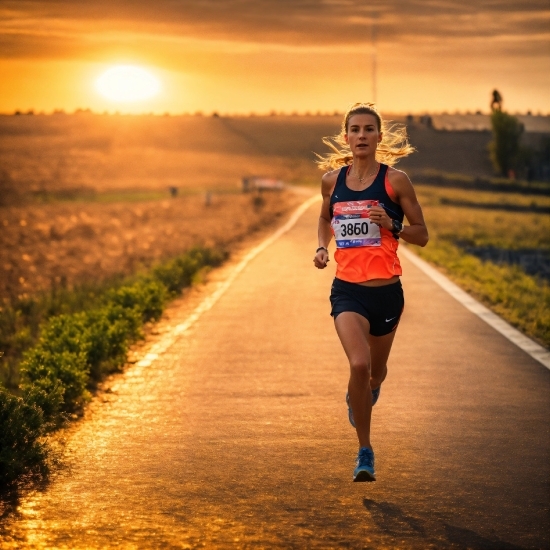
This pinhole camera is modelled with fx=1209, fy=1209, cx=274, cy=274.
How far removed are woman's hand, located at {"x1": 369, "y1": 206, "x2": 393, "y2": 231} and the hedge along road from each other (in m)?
1.41

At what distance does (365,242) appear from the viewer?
7.04 meters

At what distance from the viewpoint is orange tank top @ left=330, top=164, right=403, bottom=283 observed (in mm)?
7039

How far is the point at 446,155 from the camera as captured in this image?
132 metres

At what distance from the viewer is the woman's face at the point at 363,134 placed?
7.17 meters

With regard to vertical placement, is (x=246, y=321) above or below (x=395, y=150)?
below

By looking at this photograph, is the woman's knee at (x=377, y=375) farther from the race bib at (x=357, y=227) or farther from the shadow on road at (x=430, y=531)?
the shadow on road at (x=430, y=531)

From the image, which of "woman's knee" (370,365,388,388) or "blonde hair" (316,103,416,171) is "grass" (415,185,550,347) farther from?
"blonde hair" (316,103,416,171)

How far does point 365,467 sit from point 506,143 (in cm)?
11841

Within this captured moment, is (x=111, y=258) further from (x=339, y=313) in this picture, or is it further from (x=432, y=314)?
(x=339, y=313)

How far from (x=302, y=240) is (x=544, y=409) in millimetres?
19732

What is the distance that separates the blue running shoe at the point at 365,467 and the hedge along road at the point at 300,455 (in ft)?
0.24

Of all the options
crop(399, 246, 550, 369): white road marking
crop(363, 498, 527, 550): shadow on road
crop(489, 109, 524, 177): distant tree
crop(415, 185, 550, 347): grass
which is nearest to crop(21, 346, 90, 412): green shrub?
crop(363, 498, 527, 550): shadow on road

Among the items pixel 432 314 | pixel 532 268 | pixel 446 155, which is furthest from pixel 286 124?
pixel 432 314

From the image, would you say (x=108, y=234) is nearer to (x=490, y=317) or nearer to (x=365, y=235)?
(x=490, y=317)
